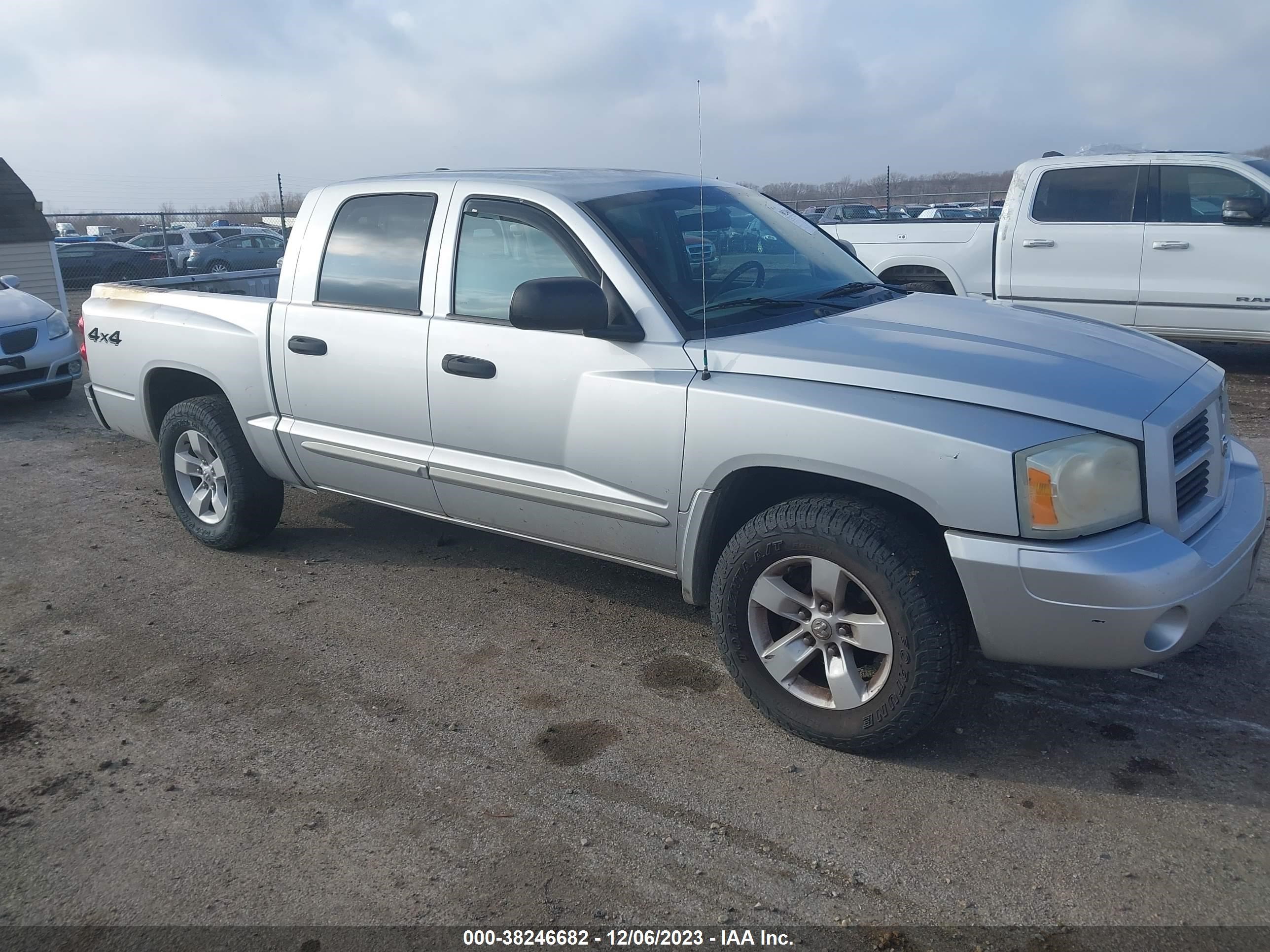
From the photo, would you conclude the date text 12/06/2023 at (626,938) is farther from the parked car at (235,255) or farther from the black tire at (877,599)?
the parked car at (235,255)

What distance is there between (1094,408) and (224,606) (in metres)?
3.65

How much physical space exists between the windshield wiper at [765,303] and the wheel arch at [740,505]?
0.67 m

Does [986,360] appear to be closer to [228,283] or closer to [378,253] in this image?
[378,253]

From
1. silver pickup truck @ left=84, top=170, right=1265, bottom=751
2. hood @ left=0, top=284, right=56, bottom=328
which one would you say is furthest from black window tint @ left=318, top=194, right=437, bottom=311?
hood @ left=0, top=284, right=56, bottom=328

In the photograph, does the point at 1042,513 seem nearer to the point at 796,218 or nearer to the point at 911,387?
the point at 911,387

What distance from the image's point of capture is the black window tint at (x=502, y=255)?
12.5 ft

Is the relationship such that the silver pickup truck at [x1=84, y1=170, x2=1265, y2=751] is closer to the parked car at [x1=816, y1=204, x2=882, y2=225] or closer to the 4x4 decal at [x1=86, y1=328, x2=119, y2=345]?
the 4x4 decal at [x1=86, y1=328, x2=119, y2=345]

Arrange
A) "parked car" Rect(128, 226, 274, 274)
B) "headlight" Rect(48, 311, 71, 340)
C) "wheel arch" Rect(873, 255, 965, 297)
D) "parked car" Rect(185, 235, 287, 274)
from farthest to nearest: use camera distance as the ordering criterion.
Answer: "parked car" Rect(185, 235, 287, 274) → "parked car" Rect(128, 226, 274, 274) → "wheel arch" Rect(873, 255, 965, 297) → "headlight" Rect(48, 311, 71, 340)

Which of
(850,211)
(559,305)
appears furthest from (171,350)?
(850,211)

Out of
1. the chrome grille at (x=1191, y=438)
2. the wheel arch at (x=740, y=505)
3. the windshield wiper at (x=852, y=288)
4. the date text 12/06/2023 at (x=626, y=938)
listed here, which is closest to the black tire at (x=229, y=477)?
the wheel arch at (x=740, y=505)

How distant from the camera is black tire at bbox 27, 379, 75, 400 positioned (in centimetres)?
921

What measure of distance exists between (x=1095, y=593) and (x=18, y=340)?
8.93 metres

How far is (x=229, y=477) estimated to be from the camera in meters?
4.97

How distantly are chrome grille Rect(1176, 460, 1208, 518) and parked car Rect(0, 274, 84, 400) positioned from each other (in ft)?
28.8
